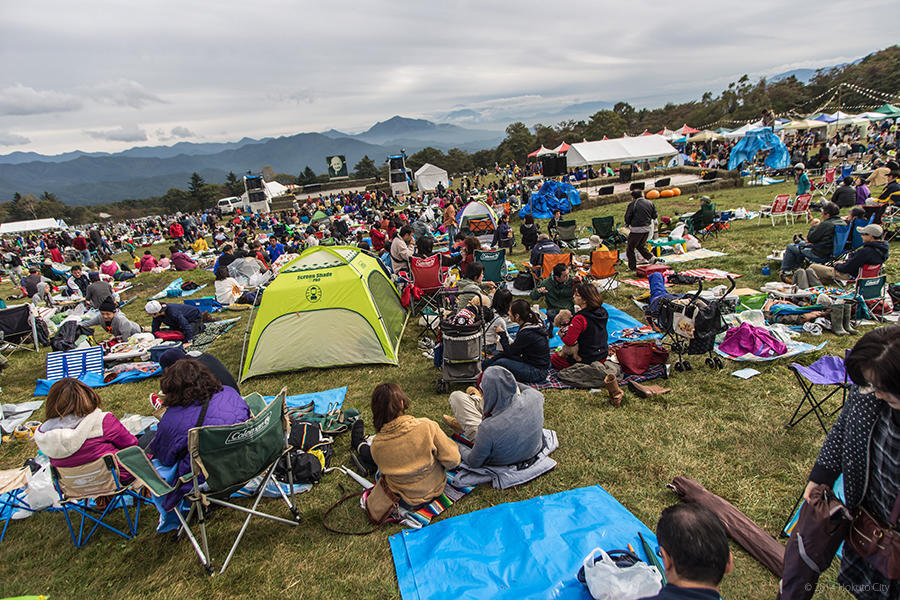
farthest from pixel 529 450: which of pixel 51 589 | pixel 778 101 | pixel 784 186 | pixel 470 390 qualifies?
pixel 778 101

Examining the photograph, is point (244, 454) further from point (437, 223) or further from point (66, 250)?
point (66, 250)

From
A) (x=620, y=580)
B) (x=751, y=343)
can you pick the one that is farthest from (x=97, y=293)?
(x=751, y=343)

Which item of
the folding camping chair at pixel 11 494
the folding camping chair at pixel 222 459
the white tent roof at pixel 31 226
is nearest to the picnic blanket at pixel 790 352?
the folding camping chair at pixel 222 459

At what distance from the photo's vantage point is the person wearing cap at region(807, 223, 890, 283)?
5.80m

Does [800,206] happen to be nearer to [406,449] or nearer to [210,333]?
[406,449]

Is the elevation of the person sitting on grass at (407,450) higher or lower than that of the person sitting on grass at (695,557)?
lower

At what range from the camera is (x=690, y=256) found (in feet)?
32.1

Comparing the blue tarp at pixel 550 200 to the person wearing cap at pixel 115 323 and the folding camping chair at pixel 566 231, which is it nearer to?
the folding camping chair at pixel 566 231

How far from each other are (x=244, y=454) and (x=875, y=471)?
139 inches

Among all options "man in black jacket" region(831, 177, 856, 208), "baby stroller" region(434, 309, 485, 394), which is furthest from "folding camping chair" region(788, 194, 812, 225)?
"baby stroller" region(434, 309, 485, 394)

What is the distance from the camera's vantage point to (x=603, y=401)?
15.9 feet

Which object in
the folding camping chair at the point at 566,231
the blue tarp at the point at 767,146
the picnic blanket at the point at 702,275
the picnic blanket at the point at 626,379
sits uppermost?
the blue tarp at the point at 767,146

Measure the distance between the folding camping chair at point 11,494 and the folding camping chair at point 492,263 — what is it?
6967 mm

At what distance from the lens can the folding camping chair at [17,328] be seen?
8422mm
